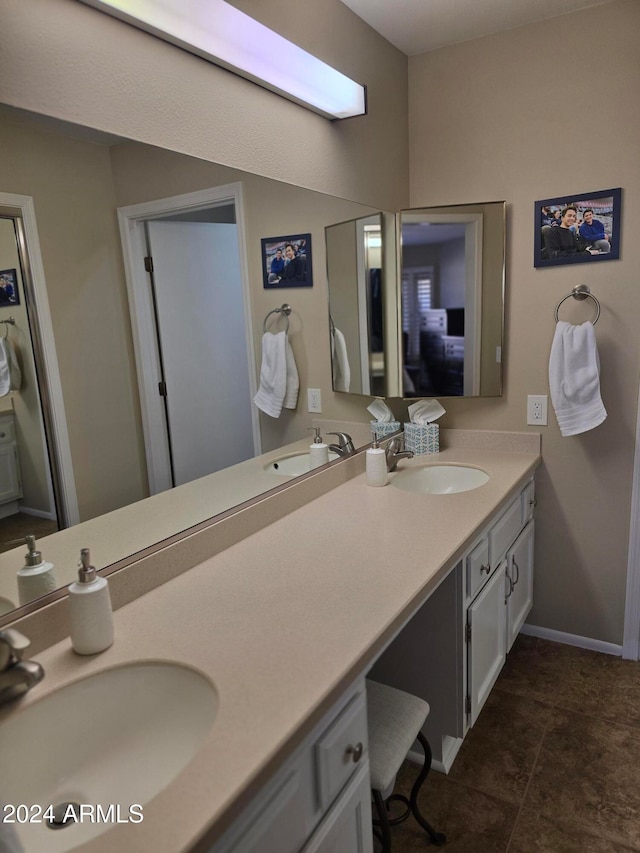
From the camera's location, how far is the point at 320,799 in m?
1.04

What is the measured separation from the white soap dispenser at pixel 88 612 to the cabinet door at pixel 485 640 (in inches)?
41.9

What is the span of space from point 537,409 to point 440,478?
0.50 meters

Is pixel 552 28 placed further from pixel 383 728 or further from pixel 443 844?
pixel 443 844

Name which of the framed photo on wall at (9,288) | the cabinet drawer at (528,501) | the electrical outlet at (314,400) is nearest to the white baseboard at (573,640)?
the cabinet drawer at (528,501)

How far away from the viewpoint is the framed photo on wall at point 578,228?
2.23m

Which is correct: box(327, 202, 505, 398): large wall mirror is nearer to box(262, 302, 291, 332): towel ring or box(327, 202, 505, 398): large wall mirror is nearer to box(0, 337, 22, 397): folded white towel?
box(262, 302, 291, 332): towel ring

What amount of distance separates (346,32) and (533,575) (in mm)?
2265

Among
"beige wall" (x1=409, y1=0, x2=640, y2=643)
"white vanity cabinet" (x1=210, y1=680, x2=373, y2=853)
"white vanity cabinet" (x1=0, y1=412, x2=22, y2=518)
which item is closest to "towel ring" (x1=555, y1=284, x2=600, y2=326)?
"beige wall" (x1=409, y1=0, x2=640, y2=643)

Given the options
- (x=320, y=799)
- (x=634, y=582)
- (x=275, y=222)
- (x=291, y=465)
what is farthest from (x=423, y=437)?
(x=320, y=799)

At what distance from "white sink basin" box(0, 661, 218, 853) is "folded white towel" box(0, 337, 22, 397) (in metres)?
0.55

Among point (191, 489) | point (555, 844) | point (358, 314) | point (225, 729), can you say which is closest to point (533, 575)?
point (555, 844)

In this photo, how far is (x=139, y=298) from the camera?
1354mm

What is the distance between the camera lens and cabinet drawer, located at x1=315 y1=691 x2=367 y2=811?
3.39 feet

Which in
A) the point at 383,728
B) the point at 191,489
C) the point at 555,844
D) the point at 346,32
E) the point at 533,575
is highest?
the point at 346,32
